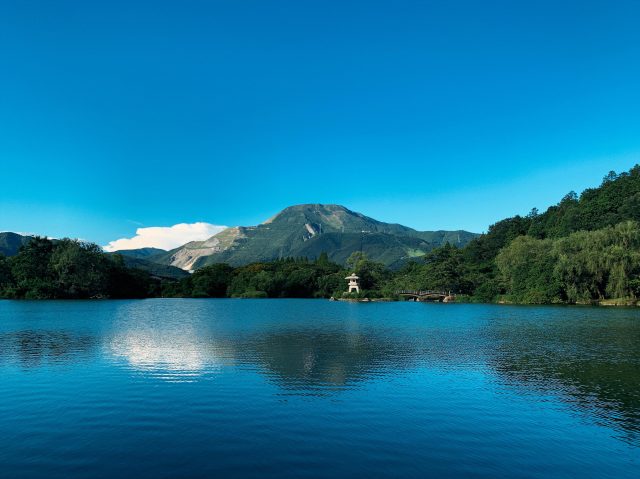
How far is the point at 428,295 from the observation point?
131m

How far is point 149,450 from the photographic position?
12.5 metres

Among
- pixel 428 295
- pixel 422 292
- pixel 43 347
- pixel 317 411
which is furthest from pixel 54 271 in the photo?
pixel 317 411

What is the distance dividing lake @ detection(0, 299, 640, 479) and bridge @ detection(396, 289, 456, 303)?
93.1 meters

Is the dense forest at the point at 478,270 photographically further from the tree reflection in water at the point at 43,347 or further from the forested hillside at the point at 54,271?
the tree reflection in water at the point at 43,347

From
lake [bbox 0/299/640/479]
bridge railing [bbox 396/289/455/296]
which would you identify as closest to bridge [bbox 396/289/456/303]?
bridge railing [bbox 396/289/455/296]

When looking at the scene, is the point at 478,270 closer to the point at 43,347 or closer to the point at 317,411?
the point at 43,347

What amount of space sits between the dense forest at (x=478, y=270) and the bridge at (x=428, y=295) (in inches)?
75.6

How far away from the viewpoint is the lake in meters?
11.8

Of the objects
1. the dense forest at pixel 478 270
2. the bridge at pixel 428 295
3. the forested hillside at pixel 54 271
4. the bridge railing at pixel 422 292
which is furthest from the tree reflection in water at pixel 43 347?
the bridge railing at pixel 422 292

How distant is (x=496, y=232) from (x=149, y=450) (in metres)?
170

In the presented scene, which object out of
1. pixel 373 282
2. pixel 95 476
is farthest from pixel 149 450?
pixel 373 282

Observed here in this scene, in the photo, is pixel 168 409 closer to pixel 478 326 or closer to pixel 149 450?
pixel 149 450

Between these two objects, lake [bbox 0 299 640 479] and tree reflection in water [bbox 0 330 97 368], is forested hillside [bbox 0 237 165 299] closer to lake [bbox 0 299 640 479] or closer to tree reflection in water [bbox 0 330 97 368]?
tree reflection in water [bbox 0 330 97 368]

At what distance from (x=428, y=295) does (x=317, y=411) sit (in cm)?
11884
